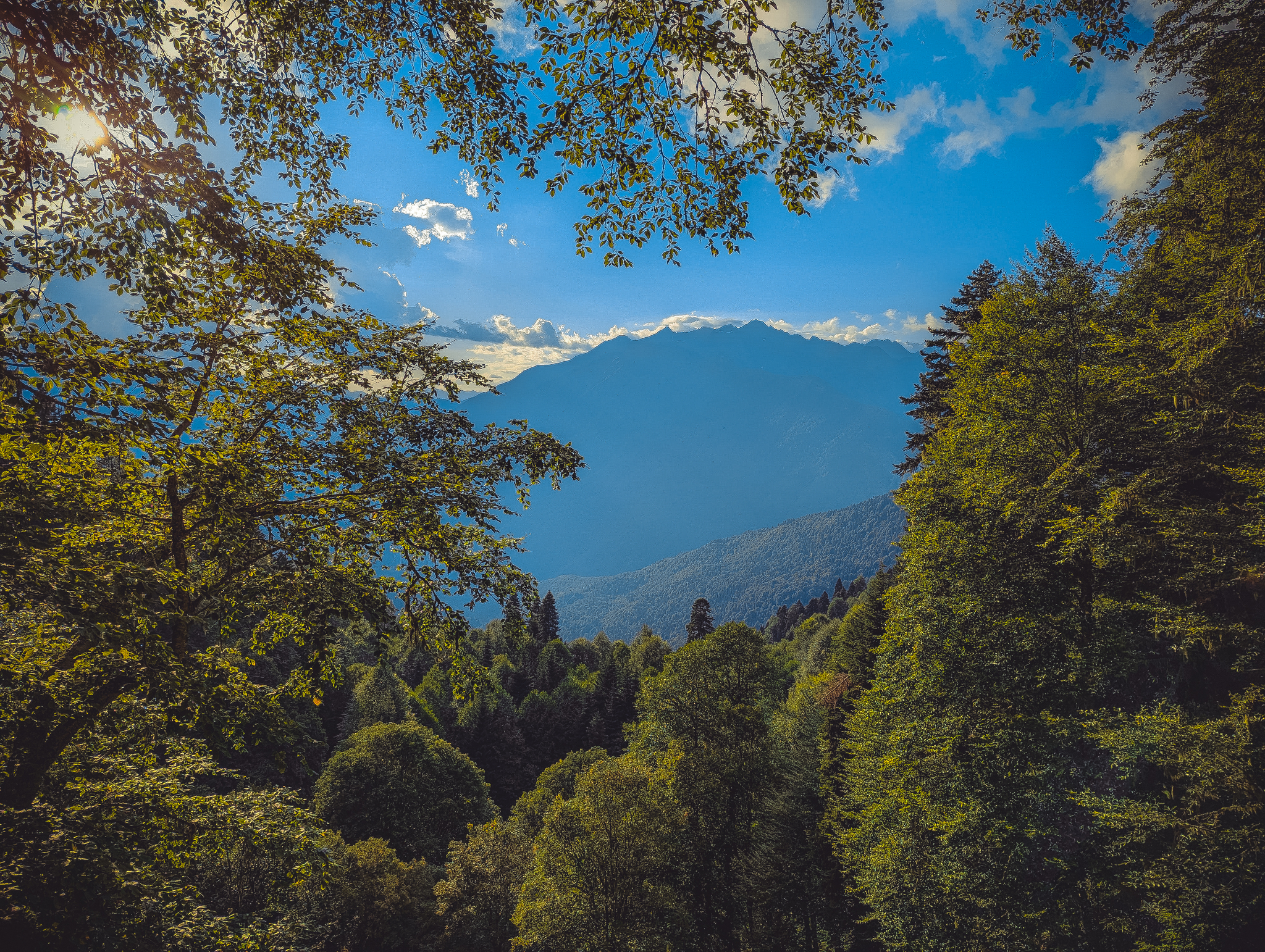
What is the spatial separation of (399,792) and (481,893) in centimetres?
1114

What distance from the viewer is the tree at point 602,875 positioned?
1522 cm

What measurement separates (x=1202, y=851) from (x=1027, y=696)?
3.21 m

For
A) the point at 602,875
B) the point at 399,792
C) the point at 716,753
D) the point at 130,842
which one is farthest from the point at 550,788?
the point at 130,842

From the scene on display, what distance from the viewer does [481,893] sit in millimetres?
20125

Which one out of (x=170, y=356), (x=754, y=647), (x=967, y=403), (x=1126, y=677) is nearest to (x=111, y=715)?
(x=170, y=356)

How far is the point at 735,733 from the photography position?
21562 millimetres

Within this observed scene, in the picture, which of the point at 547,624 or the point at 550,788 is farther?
the point at 547,624

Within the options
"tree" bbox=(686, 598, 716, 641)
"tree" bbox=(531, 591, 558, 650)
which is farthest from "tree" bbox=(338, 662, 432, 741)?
"tree" bbox=(686, 598, 716, 641)

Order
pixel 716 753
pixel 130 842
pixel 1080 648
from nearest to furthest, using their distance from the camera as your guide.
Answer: pixel 130 842
pixel 1080 648
pixel 716 753

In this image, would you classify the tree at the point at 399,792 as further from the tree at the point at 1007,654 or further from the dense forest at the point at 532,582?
the tree at the point at 1007,654

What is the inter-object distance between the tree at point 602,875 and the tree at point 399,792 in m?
15.2

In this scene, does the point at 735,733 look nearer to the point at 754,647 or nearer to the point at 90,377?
the point at 754,647

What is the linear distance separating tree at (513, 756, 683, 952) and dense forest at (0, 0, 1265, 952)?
0.10 m

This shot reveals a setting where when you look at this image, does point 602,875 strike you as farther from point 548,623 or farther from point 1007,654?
point 548,623
